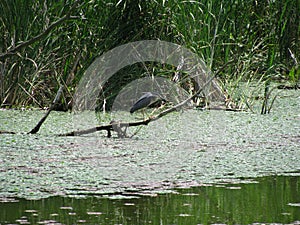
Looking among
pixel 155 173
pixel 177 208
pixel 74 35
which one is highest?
pixel 74 35

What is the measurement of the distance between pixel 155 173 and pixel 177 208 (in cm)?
44

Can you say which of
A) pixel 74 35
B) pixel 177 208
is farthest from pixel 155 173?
pixel 74 35

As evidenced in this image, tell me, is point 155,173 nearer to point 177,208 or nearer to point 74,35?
point 177,208

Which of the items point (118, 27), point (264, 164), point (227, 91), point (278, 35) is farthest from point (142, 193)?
point (278, 35)

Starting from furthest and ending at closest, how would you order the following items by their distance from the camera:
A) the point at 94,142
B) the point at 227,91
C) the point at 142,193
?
the point at 227,91, the point at 94,142, the point at 142,193

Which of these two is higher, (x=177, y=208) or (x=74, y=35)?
(x=74, y=35)

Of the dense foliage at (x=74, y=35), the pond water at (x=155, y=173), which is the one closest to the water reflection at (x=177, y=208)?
the pond water at (x=155, y=173)

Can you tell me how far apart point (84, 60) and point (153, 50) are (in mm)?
364

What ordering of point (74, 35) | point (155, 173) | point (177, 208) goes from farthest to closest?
point (74, 35)
point (155, 173)
point (177, 208)

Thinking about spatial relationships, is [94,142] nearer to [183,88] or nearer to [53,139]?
[53,139]

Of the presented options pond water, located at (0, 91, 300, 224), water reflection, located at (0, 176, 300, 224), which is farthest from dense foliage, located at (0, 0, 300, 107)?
water reflection, located at (0, 176, 300, 224)

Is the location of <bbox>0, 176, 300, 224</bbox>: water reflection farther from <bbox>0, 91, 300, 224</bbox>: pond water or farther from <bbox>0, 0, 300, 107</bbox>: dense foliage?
<bbox>0, 0, 300, 107</bbox>: dense foliage

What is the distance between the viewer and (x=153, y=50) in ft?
12.7

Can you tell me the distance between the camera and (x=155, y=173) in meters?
2.35
